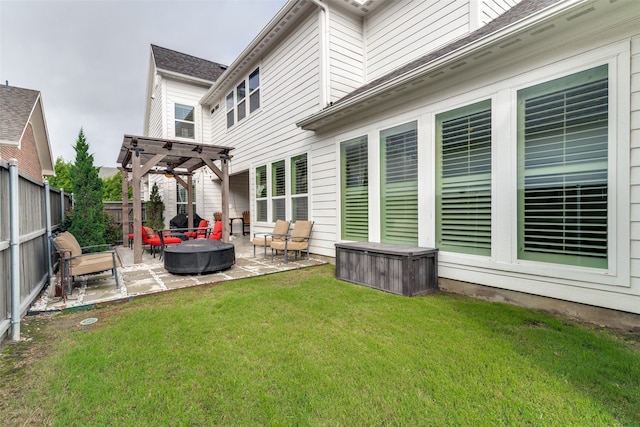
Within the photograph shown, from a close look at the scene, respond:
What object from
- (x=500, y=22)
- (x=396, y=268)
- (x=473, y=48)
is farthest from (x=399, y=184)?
(x=500, y=22)

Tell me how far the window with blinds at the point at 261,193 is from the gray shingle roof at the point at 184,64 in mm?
6970

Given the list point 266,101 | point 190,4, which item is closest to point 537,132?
point 266,101

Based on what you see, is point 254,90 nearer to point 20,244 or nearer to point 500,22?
point 500,22

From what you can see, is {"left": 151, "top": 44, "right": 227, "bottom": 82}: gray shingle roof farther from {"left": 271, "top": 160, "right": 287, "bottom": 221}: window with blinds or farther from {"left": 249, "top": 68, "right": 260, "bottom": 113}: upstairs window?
{"left": 271, "top": 160, "right": 287, "bottom": 221}: window with blinds

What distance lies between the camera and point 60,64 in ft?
56.5

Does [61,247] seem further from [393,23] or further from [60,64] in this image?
[60,64]

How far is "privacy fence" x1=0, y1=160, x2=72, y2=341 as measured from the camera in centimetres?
288

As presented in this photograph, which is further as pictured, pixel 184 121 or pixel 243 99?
pixel 184 121

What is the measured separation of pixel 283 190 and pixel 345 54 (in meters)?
3.97

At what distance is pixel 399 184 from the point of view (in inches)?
199

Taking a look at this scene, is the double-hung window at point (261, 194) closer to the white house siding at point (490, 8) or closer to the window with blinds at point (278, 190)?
the window with blinds at point (278, 190)

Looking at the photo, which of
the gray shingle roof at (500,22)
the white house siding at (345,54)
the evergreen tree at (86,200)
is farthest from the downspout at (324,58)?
the evergreen tree at (86,200)

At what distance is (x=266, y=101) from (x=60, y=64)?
687 inches

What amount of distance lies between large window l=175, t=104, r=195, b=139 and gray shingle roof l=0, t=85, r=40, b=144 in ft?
16.1
